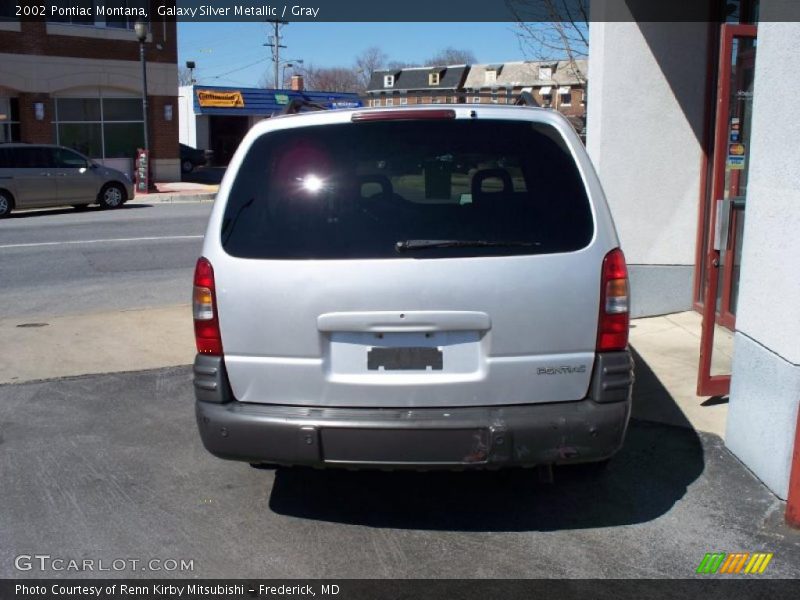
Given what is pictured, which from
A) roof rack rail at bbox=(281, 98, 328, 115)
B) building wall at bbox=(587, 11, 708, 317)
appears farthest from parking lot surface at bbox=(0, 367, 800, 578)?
building wall at bbox=(587, 11, 708, 317)

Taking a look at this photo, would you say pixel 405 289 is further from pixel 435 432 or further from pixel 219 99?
pixel 219 99

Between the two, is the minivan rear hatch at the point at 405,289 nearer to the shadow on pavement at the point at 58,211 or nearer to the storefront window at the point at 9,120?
the shadow on pavement at the point at 58,211

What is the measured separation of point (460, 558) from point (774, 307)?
6.85 feet

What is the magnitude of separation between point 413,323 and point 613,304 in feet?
2.93

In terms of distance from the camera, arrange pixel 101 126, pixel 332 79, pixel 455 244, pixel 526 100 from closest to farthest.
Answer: pixel 455 244, pixel 526 100, pixel 101 126, pixel 332 79

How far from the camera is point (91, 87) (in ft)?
95.9

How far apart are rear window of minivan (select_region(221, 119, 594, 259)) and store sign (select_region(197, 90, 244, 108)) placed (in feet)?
132

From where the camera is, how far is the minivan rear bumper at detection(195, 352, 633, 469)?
145 inches

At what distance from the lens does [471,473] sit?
4.82m

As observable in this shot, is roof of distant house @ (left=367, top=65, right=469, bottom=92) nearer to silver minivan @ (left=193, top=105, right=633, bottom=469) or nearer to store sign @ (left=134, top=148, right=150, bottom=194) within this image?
store sign @ (left=134, top=148, right=150, bottom=194)

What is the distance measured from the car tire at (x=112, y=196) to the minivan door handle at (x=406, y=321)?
1984cm

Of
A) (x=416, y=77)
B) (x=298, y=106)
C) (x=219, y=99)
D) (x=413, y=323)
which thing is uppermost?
(x=416, y=77)

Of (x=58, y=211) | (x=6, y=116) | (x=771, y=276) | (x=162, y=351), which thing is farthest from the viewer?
(x=6, y=116)
